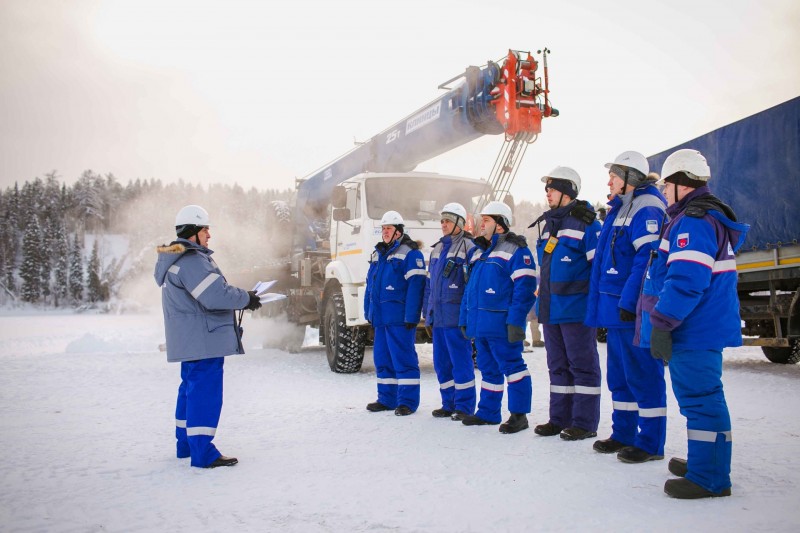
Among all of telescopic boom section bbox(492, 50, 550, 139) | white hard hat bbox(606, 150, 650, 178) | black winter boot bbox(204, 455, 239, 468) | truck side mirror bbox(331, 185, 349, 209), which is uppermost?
telescopic boom section bbox(492, 50, 550, 139)

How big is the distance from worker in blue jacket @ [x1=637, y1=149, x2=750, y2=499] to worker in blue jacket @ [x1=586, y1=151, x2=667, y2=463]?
598 millimetres

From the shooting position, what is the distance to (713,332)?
3.24 m

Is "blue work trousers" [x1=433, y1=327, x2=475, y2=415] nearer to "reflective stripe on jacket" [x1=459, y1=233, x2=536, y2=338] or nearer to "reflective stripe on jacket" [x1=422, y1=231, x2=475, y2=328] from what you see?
"reflective stripe on jacket" [x1=422, y1=231, x2=475, y2=328]

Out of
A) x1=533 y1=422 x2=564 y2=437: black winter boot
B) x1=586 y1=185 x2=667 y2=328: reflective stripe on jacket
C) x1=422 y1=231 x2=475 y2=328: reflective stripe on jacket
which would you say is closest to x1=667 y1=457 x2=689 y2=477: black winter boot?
x1=586 y1=185 x2=667 y2=328: reflective stripe on jacket

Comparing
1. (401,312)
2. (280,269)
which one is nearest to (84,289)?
(280,269)

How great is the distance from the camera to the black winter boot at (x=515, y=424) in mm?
4988

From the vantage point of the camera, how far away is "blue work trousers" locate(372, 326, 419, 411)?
6041mm

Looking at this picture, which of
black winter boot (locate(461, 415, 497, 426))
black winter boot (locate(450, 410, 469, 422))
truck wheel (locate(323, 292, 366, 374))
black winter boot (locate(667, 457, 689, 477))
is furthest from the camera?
truck wheel (locate(323, 292, 366, 374))

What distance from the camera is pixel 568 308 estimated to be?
15.4 ft

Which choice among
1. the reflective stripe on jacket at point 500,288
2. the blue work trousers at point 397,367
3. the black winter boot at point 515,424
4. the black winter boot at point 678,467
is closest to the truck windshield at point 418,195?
the blue work trousers at point 397,367

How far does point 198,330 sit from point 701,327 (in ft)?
10.5

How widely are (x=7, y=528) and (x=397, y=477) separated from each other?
2094 millimetres

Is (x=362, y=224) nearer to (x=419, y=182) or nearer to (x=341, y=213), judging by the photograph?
(x=341, y=213)

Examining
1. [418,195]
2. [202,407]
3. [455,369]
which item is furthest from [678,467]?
[418,195]
